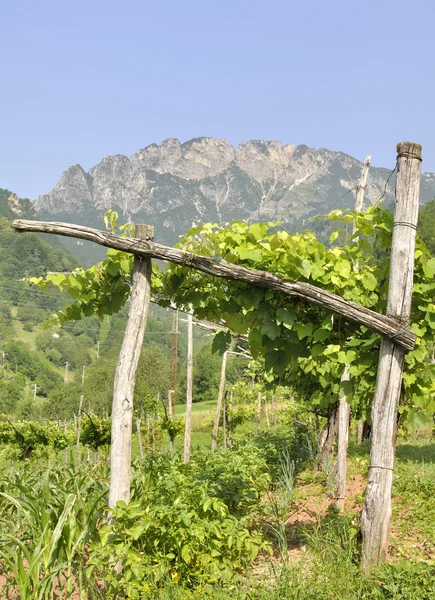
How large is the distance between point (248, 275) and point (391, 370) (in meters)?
1.18

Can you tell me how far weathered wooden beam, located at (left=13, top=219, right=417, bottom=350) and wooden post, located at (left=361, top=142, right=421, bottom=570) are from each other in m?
0.08

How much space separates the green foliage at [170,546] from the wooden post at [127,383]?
28cm

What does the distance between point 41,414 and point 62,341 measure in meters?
55.3

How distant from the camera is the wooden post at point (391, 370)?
4.11 m

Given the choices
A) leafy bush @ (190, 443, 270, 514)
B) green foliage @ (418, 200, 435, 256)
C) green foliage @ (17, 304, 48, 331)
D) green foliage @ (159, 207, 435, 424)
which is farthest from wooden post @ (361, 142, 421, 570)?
green foliage @ (17, 304, 48, 331)

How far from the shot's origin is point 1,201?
17725 cm

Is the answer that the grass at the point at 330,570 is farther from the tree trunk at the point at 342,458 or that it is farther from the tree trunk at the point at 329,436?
the tree trunk at the point at 329,436

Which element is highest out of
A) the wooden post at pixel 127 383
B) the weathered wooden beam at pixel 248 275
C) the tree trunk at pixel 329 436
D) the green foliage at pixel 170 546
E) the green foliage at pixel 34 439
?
the weathered wooden beam at pixel 248 275

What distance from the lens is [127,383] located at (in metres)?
4.47

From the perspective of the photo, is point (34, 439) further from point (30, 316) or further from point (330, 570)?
point (30, 316)

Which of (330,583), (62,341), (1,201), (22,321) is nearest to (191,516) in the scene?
(330,583)

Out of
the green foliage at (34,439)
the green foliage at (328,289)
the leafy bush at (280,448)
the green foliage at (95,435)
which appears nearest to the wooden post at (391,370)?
the green foliage at (328,289)

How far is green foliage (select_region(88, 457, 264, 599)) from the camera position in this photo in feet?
12.8

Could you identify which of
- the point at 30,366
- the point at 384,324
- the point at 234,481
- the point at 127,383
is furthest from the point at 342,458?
the point at 30,366
